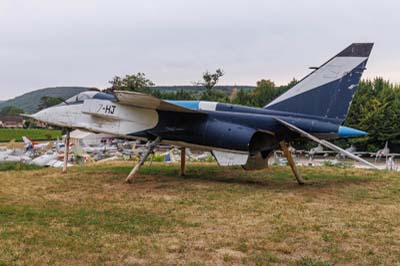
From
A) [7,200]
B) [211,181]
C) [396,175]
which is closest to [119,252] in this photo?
[7,200]

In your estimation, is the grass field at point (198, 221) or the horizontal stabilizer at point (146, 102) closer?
the grass field at point (198, 221)

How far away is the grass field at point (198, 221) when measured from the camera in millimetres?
5414

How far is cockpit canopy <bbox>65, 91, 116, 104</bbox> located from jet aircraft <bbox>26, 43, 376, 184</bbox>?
39 millimetres

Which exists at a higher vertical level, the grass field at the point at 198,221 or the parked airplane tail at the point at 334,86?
the parked airplane tail at the point at 334,86

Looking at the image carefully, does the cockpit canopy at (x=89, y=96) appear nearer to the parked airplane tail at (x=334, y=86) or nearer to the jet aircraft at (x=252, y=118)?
the jet aircraft at (x=252, y=118)

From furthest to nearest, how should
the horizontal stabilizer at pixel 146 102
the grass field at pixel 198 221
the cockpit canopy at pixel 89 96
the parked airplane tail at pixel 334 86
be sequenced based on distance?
the cockpit canopy at pixel 89 96 < the horizontal stabilizer at pixel 146 102 < the parked airplane tail at pixel 334 86 < the grass field at pixel 198 221

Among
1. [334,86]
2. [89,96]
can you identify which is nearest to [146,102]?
[89,96]

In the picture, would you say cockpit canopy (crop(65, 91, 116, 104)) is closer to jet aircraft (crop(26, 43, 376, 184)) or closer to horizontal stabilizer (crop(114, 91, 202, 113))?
jet aircraft (crop(26, 43, 376, 184))

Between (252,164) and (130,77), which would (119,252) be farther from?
(130,77)

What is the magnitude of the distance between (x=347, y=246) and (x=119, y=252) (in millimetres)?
3060

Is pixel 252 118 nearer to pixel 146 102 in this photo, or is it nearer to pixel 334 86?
pixel 334 86

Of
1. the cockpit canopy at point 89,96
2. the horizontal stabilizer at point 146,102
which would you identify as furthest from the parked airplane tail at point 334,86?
the cockpit canopy at point 89,96

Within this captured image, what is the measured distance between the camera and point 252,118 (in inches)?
432

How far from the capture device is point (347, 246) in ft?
19.1
